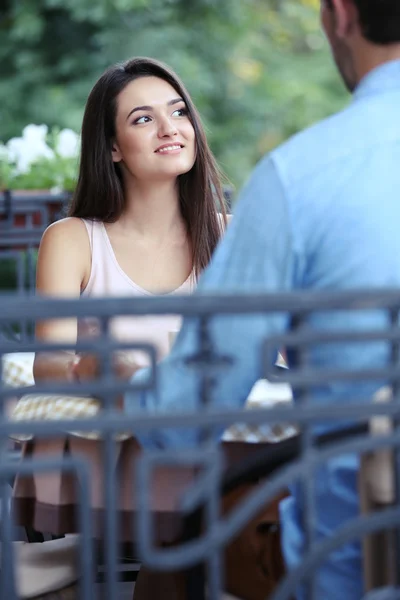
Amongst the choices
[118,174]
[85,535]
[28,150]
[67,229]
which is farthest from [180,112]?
[28,150]

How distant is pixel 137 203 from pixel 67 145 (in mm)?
2087

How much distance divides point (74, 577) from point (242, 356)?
0.57 m

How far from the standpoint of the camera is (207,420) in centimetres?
129

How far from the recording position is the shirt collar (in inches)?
64.7

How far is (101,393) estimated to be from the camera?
4.20 ft

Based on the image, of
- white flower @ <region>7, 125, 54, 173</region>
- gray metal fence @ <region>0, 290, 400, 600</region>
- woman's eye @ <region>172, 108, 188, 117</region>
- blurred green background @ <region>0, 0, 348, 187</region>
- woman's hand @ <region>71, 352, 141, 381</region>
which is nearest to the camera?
Result: gray metal fence @ <region>0, 290, 400, 600</region>

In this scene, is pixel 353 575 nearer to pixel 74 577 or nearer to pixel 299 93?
pixel 74 577

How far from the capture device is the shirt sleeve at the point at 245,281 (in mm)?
1562

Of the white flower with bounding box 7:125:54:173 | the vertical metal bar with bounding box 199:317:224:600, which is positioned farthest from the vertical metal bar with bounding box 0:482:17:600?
the white flower with bounding box 7:125:54:173

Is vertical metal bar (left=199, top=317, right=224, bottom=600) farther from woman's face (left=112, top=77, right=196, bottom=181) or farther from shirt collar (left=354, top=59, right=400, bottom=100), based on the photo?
woman's face (left=112, top=77, right=196, bottom=181)

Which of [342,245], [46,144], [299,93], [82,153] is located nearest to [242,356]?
[342,245]

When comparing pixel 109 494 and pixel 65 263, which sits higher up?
pixel 65 263

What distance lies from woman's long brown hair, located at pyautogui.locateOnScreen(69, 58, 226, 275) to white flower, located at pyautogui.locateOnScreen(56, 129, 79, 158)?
1.82 meters

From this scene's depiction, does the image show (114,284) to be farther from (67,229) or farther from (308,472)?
(308,472)
